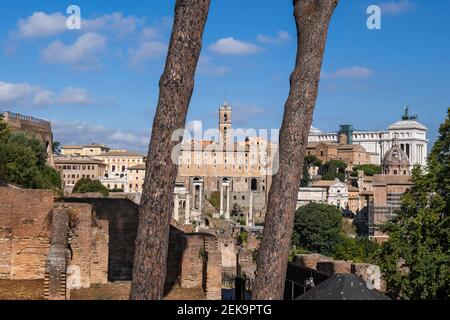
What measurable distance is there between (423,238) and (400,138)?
122 metres

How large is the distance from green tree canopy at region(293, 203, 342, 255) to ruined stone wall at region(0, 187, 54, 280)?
4379 centimetres

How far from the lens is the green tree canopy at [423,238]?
577 inches

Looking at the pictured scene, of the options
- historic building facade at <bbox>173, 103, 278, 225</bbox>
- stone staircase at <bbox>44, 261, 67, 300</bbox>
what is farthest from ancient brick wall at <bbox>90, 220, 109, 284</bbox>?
historic building facade at <bbox>173, 103, 278, 225</bbox>

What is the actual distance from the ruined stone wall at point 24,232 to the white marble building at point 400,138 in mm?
115424

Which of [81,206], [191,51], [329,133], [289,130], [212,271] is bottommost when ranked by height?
[212,271]

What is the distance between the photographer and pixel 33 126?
53.5 meters

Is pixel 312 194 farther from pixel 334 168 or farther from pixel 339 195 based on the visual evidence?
pixel 334 168

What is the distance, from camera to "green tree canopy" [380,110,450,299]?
1466 cm

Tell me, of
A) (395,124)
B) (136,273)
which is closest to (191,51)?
(136,273)
